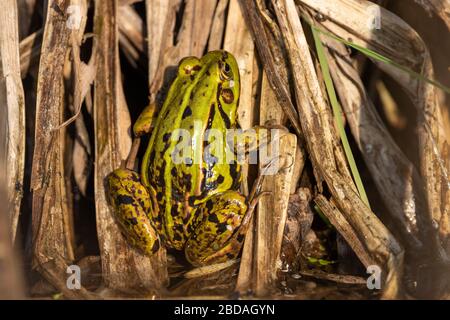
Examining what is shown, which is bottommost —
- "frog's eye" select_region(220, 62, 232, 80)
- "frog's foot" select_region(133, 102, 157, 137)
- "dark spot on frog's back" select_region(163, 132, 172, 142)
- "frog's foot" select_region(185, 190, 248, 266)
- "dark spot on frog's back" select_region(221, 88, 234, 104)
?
"frog's foot" select_region(185, 190, 248, 266)

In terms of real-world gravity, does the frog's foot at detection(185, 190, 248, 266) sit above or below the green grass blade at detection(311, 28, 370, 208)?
below

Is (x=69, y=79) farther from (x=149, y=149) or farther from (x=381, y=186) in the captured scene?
(x=381, y=186)

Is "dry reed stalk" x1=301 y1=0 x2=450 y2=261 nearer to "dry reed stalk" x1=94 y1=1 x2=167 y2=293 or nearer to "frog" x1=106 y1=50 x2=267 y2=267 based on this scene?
"frog" x1=106 y1=50 x2=267 y2=267

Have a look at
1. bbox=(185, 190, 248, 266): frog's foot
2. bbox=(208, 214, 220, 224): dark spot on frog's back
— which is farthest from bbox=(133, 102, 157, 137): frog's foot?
bbox=(208, 214, 220, 224): dark spot on frog's back

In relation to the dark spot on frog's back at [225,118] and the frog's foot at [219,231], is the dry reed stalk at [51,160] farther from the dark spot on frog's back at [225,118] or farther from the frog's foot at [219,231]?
the dark spot on frog's back at [225,118]

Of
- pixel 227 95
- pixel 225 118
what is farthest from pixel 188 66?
pixel 225 118
